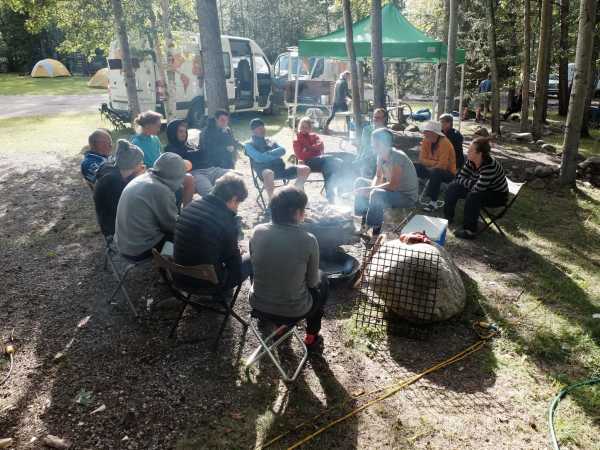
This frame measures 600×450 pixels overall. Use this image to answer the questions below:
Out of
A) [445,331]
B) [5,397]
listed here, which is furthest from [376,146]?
[5,397]

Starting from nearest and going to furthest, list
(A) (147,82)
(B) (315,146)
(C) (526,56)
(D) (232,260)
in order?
1. (D) (232,260)
2. (B) (315,146)
3. (A) (147,82)
4. (C) (526,56)

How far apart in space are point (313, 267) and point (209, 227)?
782 mm

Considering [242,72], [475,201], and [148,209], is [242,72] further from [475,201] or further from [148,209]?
[148,209]

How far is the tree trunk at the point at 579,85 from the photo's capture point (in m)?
6.98

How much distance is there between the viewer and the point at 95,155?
4.82m

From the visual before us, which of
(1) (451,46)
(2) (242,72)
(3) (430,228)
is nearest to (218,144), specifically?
(3) (430,228)

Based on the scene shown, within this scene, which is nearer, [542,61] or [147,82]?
[542,61]

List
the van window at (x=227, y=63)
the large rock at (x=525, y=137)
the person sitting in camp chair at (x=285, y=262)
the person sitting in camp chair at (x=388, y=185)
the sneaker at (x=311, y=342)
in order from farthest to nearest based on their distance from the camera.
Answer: the van window at (x=227, y=63)
the large rock at (x=525, y=137)
the person sitting in camp chair at (x=388, y=185)
the sneaker at (x=311, y=342)
the person sitting in camp chair at (x=285, y=262)

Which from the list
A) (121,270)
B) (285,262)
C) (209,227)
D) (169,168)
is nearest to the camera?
(285,262)

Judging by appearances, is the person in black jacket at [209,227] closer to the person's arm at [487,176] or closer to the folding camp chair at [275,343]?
the folding camp chair at [275,343]

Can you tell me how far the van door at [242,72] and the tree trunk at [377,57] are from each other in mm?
5299

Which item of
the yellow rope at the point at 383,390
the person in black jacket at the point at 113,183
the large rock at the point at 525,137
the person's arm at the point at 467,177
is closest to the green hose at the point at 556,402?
the yellow rope at the point at 383,390

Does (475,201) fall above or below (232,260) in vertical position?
below

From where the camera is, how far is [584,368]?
3305 millimetres
